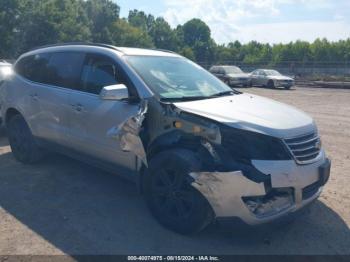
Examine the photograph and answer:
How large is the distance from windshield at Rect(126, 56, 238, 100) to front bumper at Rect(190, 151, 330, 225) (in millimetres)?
1135

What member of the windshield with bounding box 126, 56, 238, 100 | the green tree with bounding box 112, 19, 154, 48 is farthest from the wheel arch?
the green tree with bounding box 112, 19, 154, 48

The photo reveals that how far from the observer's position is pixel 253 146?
345 cm

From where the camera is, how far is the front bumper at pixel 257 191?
11.0 feet

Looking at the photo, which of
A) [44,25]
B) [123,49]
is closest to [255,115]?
[123,49]

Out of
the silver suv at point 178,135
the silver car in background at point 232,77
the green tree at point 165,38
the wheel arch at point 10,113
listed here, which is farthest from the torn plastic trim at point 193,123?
the green tree at point 165,38

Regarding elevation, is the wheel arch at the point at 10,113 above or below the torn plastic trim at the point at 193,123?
below

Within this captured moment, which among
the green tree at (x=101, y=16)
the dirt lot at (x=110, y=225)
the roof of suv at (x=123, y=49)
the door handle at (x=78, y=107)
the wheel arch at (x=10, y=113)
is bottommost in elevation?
the dirt lot at (x=110, y=225)

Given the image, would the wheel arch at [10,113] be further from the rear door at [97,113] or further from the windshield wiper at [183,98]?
the windshield wiper at [183,98]

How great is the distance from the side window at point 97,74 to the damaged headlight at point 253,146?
1628mm

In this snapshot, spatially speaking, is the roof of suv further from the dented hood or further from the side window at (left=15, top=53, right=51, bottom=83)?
the dented hood

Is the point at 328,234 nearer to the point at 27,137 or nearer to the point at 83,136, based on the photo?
the point at 83,136

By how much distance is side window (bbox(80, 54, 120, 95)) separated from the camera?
15.0 feet

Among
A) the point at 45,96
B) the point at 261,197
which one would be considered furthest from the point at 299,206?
the point at 45,96

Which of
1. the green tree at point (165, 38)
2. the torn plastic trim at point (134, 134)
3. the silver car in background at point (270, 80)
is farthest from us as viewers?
the green tree at point (165, 38)
